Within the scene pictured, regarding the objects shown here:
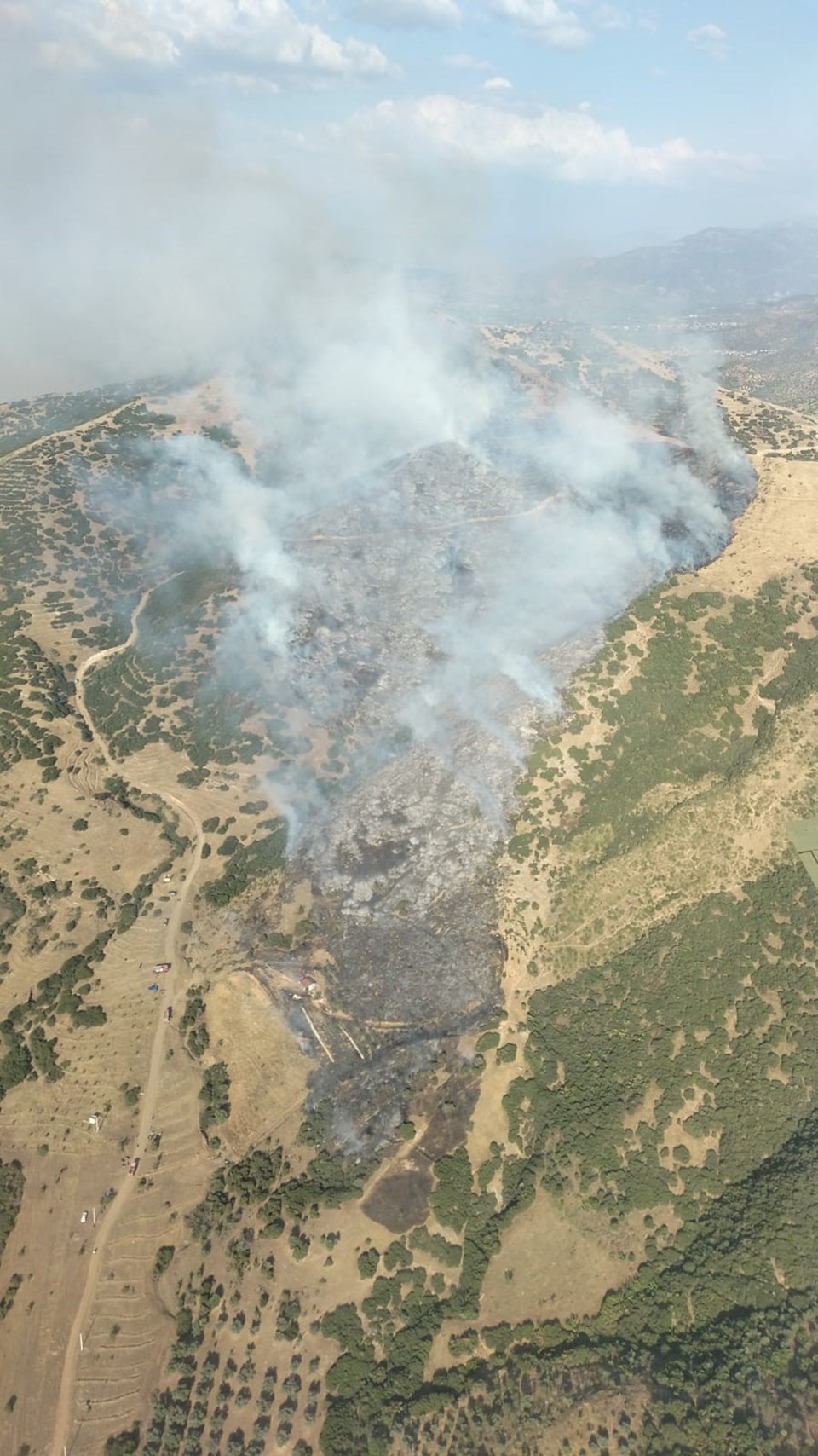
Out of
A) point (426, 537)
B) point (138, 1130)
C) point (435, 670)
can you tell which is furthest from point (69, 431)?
point (138, 1130)

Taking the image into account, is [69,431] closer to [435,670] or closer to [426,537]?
[426,537]

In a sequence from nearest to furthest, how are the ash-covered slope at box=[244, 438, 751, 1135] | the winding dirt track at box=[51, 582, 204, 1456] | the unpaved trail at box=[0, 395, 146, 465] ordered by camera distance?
the winding dirt track at box=[51, 582, 204, 1456] → the ash-covered slope at box=[244, 438, 751, 1135] → the unpaved trail at box=[0, 395, 146, 465]

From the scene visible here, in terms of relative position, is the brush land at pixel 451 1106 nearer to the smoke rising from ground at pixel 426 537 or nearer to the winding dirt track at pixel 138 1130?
the winding dirt track at pixel 138 1130

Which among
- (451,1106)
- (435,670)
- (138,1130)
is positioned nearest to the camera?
(138,1130)

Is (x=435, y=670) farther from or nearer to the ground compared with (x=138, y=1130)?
farther from the ground

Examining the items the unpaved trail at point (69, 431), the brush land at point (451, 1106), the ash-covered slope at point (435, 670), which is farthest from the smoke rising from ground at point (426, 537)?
the unpaved trail at point (69, 431)

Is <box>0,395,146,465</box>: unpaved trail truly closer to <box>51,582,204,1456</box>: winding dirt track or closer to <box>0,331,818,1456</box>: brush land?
<box>0,331,818,1456</box>: brush land

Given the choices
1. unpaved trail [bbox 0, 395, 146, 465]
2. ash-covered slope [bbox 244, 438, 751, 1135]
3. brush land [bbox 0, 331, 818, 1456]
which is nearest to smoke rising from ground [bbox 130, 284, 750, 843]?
ash-covered slope [bbox 244, 438, 751, 1135]
